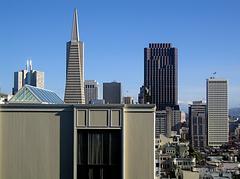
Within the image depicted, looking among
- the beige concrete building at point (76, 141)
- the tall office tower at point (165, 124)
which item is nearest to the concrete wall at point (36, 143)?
the beige concrete building at point (76, 141)

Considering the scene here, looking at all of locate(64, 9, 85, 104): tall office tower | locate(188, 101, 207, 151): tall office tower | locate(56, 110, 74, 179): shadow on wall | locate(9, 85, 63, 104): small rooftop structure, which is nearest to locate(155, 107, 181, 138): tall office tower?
locate(188, 101, 207, 151): tall office tower

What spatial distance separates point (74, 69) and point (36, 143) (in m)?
116

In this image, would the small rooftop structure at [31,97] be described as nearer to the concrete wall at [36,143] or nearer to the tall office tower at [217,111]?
the concrete wall at [36,143]

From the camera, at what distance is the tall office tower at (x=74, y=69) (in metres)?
125

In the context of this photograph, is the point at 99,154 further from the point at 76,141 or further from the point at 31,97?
the point at 31,97

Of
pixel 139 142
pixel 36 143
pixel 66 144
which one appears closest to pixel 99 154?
pixel 66 144

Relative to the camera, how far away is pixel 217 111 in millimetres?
179875

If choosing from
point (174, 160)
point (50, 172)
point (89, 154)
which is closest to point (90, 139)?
point (89, 154)

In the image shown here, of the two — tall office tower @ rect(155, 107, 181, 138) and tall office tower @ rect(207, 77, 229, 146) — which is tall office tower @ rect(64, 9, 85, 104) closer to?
tall office tower @ rect(155, 107, 181, 138)

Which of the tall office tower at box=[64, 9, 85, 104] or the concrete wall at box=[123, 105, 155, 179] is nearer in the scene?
the concrete wall at box=[123, 105, 155, 179]

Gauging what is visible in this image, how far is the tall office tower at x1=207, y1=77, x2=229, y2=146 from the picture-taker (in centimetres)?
16288

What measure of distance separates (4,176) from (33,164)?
772 mm

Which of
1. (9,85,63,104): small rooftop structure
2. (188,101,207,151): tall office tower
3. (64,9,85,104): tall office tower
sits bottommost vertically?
(188,101,207,151): tall office tower

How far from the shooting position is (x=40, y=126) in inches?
466
